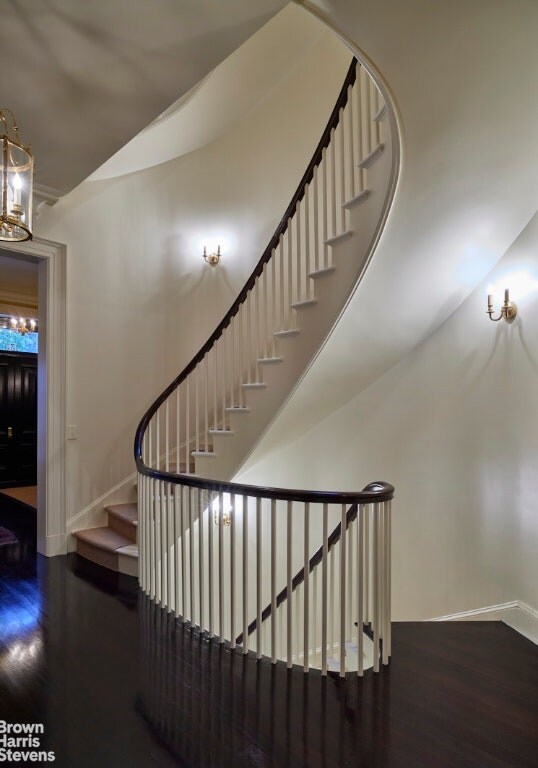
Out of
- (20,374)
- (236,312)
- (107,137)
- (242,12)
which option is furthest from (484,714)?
(20,374)

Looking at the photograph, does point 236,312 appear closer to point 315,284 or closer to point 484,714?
point 315,284

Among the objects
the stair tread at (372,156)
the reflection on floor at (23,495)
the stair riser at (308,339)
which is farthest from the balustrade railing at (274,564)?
the reflection on floor at (23,495)

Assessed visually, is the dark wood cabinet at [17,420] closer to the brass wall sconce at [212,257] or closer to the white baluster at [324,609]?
the brass wall sconce at [212,257]

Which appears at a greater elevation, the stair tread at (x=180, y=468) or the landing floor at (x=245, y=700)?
the stair tread at (x=180, y=468)

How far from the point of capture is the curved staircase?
7.84 feet

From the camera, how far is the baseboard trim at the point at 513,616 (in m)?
2.95

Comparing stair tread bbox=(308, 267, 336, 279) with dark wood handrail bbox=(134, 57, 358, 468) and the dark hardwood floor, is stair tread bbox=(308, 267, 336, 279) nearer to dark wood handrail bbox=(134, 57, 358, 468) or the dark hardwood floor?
dark wood handrail bbox=(134, 57, 358, 468)

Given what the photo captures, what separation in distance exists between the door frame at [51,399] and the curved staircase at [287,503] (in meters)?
0.31

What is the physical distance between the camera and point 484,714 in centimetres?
205

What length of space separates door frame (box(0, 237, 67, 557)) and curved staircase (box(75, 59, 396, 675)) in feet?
1.03

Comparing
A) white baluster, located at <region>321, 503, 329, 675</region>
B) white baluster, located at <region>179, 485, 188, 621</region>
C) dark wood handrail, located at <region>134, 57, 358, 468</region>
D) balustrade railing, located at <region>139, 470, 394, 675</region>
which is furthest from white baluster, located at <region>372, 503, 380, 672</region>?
dark wood handrail, located at <region>134, 57, 358, 468</region>

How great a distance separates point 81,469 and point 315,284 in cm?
298

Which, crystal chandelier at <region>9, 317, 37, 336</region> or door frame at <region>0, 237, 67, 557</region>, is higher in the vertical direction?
crystal chandelier at <region>9, 317, 37, 336</region>

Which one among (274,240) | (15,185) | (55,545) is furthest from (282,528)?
(15,185)
